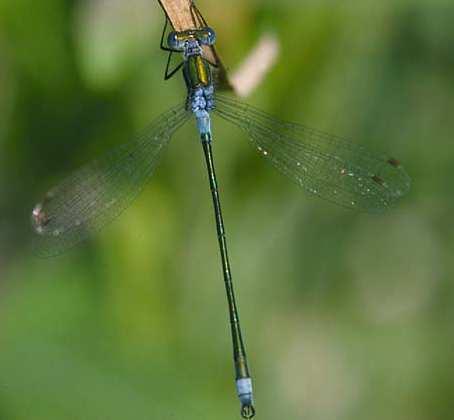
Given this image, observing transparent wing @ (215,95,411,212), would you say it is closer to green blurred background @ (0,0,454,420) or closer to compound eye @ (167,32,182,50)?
green blurred background @ (0,0,454,420)

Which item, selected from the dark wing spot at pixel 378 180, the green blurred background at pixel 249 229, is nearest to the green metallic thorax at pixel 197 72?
the green blurred background at pixel 249 229

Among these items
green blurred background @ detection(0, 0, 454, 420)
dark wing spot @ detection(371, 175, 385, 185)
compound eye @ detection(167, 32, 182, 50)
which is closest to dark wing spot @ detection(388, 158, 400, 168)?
dark wing spot @ detection(371, 175, 385, 185)

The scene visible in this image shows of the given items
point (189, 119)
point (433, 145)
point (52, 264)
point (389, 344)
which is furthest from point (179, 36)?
point (389, 344)

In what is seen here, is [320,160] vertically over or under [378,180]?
over

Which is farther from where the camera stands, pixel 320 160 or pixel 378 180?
pixel 320 160

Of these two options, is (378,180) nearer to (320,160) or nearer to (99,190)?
(320,160)

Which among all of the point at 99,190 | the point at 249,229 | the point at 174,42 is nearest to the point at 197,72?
the point at 174,42

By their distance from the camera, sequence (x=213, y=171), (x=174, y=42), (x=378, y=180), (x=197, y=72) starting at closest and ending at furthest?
1. (x=174, y=42)
2. (x=197, y=72)
3. (x=378, y=180)
4. (x=213, y=171)
